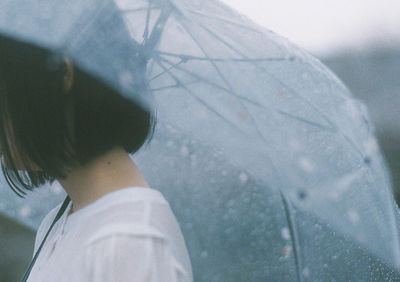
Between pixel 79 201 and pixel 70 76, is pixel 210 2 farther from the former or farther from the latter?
pixel 79 201

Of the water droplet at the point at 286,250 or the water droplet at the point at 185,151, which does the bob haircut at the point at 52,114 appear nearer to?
the water droplet at the point at 185,151

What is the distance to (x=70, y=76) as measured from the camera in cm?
96

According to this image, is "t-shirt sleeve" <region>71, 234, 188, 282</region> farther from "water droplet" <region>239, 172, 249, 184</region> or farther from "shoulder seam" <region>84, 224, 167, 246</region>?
"water droplet" <region>239, 172, 249, 184</region>

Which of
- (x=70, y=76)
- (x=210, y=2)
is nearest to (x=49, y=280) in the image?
(x=70, y=76)

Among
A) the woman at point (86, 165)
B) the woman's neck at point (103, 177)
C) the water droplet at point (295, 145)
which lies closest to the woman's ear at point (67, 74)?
the woman at point (86, 165)

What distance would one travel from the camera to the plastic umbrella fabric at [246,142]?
110 centimetres

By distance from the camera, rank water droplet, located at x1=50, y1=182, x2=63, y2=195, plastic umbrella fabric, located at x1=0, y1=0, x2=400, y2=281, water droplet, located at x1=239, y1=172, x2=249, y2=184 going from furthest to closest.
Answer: water droplet, located at x1=50, y1=182, x2=63, y2=195
water droplet, located at x1=239, y1=172, x2=249, y2=184
plastic umbrella fabric, located at x1=0, y1=0, x2=400, y2=281

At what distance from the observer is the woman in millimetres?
867

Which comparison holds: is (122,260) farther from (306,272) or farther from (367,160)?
(367,160)

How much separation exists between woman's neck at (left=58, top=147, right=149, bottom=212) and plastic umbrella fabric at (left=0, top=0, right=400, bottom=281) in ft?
0.49

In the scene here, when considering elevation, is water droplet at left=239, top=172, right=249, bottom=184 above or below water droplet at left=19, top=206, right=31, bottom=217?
above

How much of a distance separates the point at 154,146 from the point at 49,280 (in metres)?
0.51

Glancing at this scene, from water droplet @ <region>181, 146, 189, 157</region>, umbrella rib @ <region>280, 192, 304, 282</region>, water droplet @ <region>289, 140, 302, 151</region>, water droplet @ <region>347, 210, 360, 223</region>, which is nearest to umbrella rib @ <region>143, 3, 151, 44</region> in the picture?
water droplet @ <region>181, 146, 189, 157</region>

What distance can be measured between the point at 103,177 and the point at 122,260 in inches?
9.5
